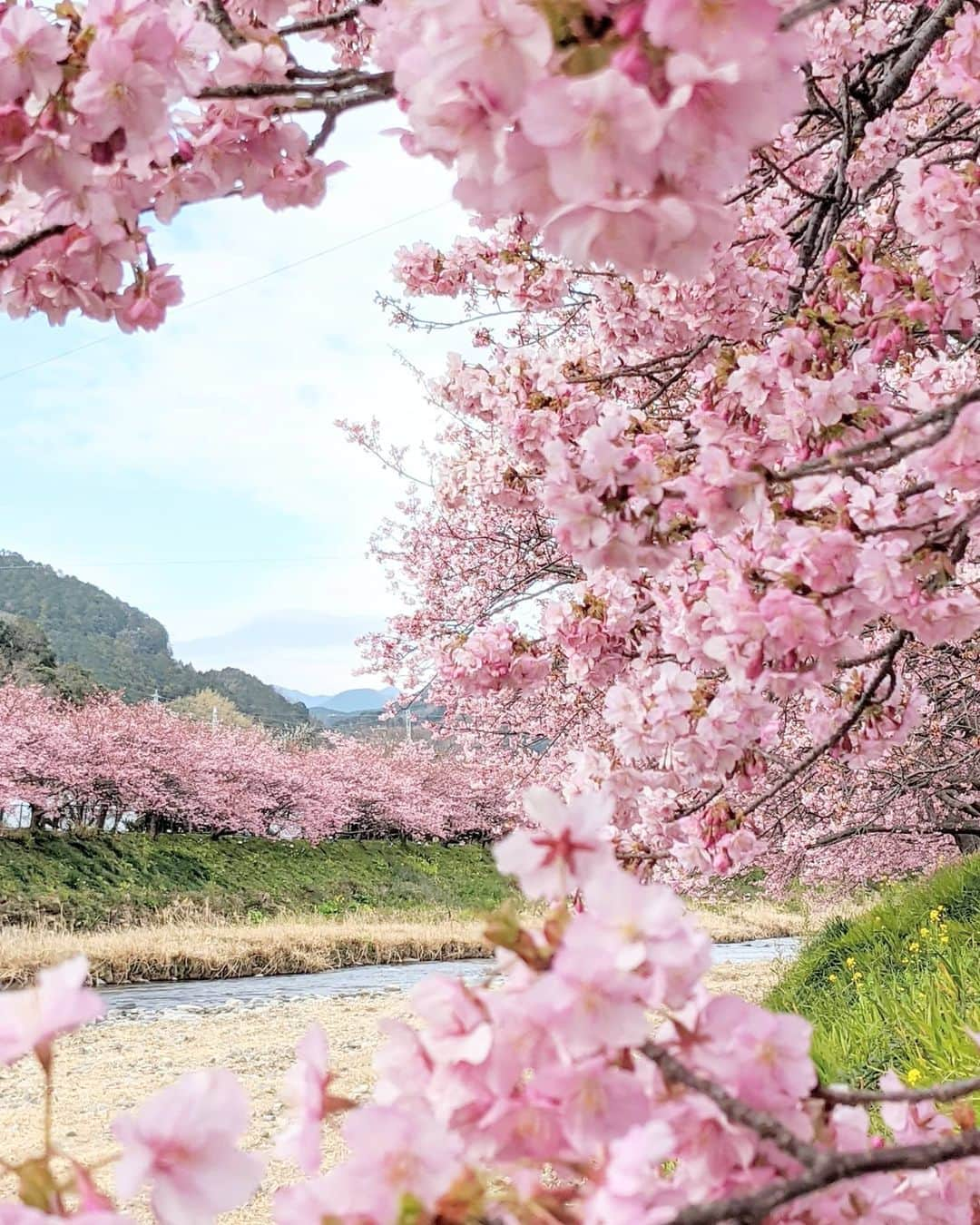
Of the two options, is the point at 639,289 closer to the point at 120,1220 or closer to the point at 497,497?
the point at 497,497

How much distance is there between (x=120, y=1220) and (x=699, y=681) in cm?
201

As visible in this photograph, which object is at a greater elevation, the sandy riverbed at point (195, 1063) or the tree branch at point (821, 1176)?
the tree branch at point (821, 1176)

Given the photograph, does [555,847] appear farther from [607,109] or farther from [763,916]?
[763,916]

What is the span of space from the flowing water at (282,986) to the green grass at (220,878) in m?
1.60

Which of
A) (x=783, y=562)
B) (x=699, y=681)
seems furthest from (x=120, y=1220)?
(x=699, y=681)

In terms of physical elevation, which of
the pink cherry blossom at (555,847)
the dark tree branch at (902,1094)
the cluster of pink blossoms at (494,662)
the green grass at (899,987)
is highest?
the cluster of pink blossoms at (494,662)

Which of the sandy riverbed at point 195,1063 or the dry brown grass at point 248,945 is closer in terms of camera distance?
the sandy riverbed at point 195,1063

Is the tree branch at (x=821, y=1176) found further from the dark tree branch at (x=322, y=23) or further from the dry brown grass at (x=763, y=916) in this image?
the dry brown grass at (x=763, y=916)

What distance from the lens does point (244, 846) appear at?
849 inches

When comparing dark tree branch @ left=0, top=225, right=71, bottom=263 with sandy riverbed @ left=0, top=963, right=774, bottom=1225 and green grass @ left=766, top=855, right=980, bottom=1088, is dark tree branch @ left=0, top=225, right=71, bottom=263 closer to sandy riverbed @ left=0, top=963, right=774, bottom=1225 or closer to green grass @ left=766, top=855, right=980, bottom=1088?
green grass @ left=766, top=855, right=980, bottom=1088

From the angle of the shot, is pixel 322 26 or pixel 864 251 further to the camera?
pixel 864 251

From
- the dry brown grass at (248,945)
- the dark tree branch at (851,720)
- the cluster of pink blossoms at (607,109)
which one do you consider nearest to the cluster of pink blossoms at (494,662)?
the dark tree branch at (851,720)

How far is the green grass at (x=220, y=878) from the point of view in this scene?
15.4 metres

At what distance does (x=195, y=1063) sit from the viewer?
7559 millimetres
